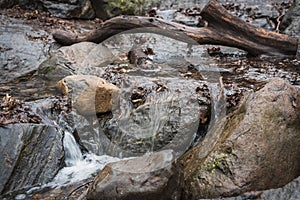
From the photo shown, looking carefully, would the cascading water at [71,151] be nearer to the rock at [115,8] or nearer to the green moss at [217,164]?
the green moss at [217,164]

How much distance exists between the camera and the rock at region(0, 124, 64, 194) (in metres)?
3.91

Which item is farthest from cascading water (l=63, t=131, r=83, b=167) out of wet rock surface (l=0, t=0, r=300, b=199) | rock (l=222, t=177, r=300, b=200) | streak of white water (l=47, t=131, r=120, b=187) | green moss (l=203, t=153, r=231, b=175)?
rock (l=222, t=177, r=300, b=200)

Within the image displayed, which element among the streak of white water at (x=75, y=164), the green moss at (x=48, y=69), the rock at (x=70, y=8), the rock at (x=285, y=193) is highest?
the rock at (x=70, y=8)

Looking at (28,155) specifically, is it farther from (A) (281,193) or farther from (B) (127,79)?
(A) (281,193)

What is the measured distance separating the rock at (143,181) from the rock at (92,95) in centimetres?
170

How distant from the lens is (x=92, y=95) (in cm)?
488

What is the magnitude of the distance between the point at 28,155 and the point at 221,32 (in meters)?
4.84

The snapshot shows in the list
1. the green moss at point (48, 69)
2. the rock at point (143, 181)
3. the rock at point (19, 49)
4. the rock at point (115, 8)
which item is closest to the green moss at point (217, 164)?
the rock at point (143, 181)

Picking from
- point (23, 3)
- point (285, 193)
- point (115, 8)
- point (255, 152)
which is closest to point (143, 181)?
point (255, 152)

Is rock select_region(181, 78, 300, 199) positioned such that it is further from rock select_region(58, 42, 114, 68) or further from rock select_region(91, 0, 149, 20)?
rock select_region(91, 0, 149, 20)

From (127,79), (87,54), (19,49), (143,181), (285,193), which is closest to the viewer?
(285,193)

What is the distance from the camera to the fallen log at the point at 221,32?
6.95 metres

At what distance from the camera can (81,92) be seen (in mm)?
4926

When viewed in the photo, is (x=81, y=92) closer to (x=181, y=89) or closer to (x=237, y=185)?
(x=181, y=89)
